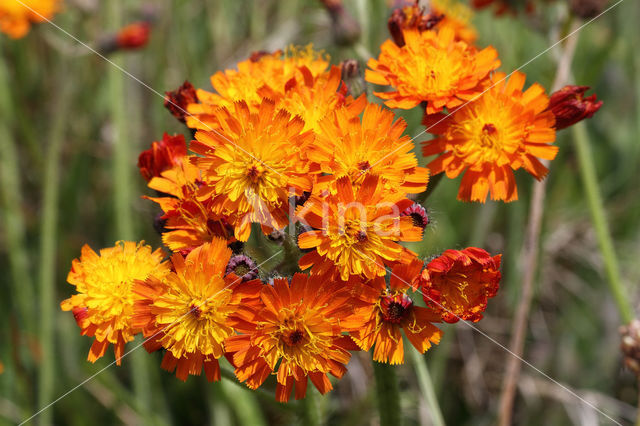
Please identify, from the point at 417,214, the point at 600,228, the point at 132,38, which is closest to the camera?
the point at 417,214

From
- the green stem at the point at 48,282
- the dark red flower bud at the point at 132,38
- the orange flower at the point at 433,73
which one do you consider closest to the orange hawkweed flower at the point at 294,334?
the orange flower at the point at 433,73

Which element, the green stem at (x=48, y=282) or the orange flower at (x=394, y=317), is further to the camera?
the green stem at (x=48, y=282)

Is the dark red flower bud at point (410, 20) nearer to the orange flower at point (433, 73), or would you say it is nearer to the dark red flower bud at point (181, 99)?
the orange flower at point (433, 73)

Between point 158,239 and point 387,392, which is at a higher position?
point 158,239

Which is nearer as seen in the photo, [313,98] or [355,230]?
[355,230]

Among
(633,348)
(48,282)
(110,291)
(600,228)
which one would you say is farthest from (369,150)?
(48,282)

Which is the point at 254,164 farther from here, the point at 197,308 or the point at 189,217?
the point at 197,308

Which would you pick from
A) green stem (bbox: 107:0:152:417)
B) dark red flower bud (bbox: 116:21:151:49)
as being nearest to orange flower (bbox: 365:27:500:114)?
green stem (bbox: 107:0:152:417)

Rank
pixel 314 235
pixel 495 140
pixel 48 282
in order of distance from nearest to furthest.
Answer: pixel 314 235 < pixel 495 140 < pixel 48 282
